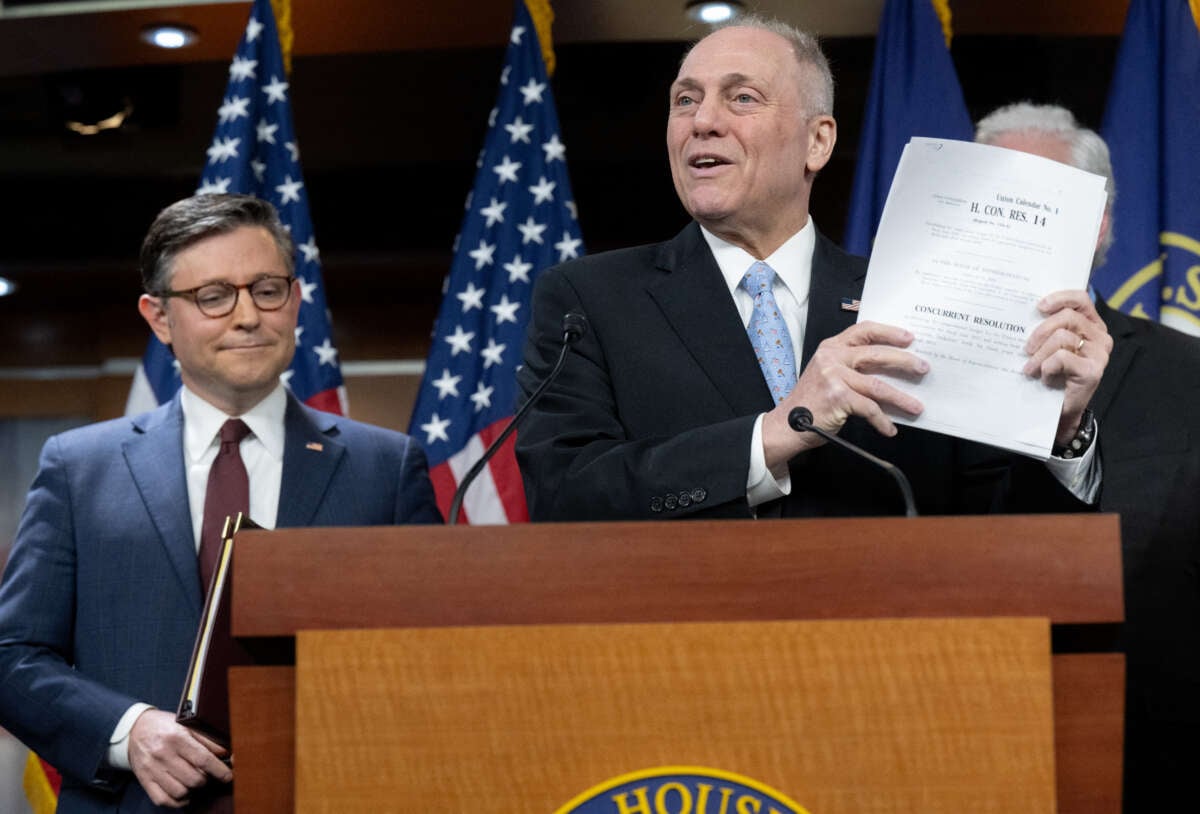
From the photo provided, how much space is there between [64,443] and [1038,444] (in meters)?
1.72

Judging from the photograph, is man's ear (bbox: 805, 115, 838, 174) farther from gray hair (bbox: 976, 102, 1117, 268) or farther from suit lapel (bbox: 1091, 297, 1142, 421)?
gray hair (bbox: 976, 102, 1117, 268)

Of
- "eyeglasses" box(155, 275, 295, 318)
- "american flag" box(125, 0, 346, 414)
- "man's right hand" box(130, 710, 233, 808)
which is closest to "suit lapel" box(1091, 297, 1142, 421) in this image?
"eyeglasses" box(155, 275, 295, 318)

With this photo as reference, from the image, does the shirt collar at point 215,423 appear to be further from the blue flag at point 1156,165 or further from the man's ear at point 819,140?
the blue flag at point 1156,165

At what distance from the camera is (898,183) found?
1.62 meters

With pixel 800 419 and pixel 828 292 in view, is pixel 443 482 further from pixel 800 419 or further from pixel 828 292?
pixel 800 419

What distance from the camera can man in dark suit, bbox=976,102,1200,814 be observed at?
7.37ft

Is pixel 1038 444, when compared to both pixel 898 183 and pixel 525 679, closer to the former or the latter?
pixel 898 183

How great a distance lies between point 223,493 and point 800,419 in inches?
49.5

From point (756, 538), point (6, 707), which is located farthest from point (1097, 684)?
point (6, 707)

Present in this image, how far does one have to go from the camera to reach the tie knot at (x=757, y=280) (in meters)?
2.00

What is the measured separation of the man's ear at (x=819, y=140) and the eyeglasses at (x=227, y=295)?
1035 mm

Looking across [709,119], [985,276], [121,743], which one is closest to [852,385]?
[985,276]

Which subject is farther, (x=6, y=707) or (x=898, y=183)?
(x=6, y=707)

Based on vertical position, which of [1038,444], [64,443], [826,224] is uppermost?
[826,224]
